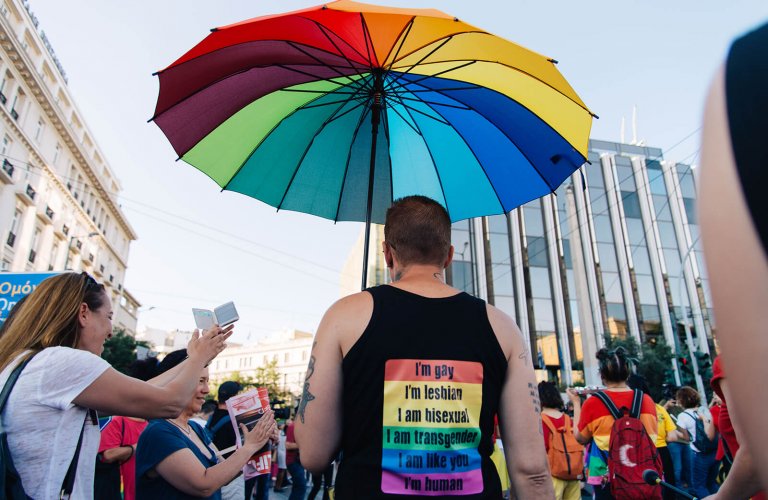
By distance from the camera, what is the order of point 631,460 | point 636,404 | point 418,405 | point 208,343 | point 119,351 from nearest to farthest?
1. point 418,405
2. point 208,343
3. point 631,460
4. point 636,404
5. point 119,351

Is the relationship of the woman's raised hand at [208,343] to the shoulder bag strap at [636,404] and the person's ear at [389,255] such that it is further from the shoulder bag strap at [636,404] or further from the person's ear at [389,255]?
the shoulder bag strap at [636,404]

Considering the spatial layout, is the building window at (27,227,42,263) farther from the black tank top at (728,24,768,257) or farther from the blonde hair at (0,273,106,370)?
the black tank top at (728,24,768,257)

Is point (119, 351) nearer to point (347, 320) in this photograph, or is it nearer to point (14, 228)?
point (14, 228)

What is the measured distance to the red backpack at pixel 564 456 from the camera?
18.8 ft

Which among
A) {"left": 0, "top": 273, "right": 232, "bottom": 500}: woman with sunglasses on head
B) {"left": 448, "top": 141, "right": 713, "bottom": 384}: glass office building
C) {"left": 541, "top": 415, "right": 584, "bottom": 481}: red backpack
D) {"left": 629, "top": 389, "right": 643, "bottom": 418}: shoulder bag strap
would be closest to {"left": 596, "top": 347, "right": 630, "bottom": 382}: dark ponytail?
{"left": 629, "top": 389, "right": 643, "bottom": 418}: shoulder bag strap

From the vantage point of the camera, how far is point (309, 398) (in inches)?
78.5

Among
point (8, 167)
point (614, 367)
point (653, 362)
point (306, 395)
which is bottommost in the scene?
point (306, 395)

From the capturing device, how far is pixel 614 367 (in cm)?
492

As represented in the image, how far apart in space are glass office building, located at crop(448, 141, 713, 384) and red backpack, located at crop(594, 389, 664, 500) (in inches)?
1079

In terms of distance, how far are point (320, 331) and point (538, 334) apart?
33.0m

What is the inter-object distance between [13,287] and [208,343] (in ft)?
20.3

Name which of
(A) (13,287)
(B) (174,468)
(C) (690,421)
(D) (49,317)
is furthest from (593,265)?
(D) (49,317)

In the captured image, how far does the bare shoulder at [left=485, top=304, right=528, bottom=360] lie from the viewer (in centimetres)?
213

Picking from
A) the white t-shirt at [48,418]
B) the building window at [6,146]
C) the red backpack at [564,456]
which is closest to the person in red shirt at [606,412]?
the red backpack at [564,456]
